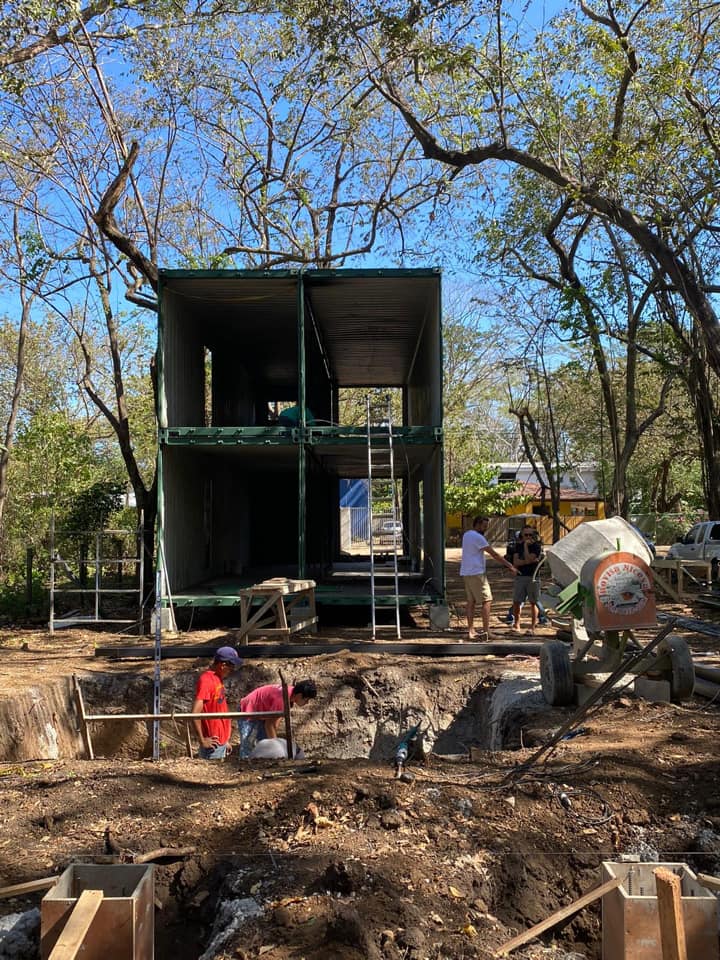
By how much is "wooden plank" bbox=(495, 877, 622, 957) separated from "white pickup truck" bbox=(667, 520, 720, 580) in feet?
57.6

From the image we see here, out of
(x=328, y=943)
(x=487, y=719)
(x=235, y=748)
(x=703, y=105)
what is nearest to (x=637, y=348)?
(x=703, y=105)

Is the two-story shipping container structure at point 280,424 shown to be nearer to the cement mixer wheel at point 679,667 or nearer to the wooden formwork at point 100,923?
the cement mixer wheel at point 679,667

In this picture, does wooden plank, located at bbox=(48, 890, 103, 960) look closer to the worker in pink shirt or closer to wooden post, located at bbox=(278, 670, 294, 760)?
wooden post, located at bbox=(278, 670, 294, 760)

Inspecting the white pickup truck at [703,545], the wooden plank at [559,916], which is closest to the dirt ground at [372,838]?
the wooden plank at [559,916]

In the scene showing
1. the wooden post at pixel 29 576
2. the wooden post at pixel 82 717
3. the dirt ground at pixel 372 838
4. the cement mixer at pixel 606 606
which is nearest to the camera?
the dirt ground at pixel 372 838

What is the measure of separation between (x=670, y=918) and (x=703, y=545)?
62.0ft

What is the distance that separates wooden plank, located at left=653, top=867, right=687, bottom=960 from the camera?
9.00 feet

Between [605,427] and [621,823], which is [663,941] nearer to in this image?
[621,823]

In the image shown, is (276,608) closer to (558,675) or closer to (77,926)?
(558,675)

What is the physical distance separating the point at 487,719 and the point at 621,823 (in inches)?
195

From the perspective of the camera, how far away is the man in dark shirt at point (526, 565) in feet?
43.0

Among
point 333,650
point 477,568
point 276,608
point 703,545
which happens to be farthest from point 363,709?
point 703,545

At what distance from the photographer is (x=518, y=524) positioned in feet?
128

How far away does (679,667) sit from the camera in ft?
26.0
